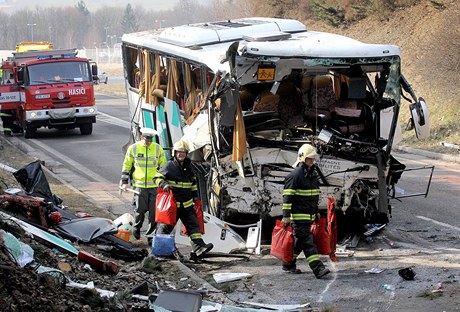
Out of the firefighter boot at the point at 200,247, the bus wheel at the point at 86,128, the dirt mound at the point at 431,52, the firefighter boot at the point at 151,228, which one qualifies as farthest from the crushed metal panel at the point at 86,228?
the bus wheel at the point at 86,128

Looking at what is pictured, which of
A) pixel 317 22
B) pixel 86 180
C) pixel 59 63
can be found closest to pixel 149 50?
pixel 86 180

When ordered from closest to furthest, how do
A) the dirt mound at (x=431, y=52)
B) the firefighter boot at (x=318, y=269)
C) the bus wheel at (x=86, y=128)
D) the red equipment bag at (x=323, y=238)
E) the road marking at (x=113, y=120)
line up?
the firefighter boot at (x=318, y=269) < the red equipment bag at (x=323, y=238) < the dirt mound at (x=431, y=52) < the bus wheel at (x=86, y=128) < the road marking at (x=113, y=120)

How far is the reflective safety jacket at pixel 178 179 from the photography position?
39.5ft

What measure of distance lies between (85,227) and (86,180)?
746 cm

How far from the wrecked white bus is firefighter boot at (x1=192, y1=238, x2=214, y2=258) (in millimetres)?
988

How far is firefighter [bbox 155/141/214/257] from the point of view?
12039mm

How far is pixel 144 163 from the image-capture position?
13406 millimetres

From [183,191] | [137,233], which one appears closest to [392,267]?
[183,191]

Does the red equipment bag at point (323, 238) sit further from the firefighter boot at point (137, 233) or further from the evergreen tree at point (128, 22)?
the evergreen tree at point (128, 22)

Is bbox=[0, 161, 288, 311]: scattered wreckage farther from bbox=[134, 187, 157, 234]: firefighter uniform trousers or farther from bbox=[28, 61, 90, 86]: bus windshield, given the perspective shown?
bbox=[28, 61, 90, 86]: bus windshield

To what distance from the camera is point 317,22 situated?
4200 centimetres

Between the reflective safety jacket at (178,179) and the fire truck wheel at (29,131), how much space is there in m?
17.7

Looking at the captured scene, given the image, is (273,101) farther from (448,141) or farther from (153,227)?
(448,141)

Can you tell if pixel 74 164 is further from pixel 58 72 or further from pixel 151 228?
pixel 151 228
